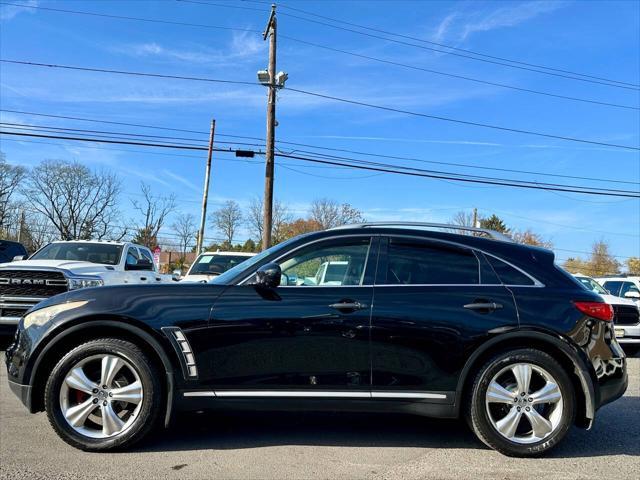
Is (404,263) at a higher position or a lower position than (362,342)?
higher

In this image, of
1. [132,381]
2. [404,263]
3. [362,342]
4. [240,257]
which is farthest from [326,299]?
[240,257]

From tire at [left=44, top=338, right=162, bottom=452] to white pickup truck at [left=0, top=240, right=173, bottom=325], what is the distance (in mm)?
2481

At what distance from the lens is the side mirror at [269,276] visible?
3.81 meters

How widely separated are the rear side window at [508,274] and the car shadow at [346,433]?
135cm

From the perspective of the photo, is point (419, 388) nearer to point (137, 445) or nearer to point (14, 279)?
point (137, 445)

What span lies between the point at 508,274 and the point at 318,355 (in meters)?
1.65

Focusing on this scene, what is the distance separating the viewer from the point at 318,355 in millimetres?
3818

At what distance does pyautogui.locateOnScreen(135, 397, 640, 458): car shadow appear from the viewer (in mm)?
4129

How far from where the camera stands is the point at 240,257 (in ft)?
44.8

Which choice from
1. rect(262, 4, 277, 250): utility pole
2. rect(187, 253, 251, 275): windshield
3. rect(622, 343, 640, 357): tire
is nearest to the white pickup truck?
rect(187, 253, 251, 275): windshield

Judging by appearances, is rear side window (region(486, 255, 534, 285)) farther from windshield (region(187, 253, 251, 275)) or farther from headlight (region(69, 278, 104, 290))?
windshield (region(187, 253, 251, 275))

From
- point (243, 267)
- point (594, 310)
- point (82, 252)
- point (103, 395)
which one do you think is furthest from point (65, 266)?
point (594, 310)

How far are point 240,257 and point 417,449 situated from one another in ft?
33.0

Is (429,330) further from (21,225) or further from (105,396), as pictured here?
(21,225)
